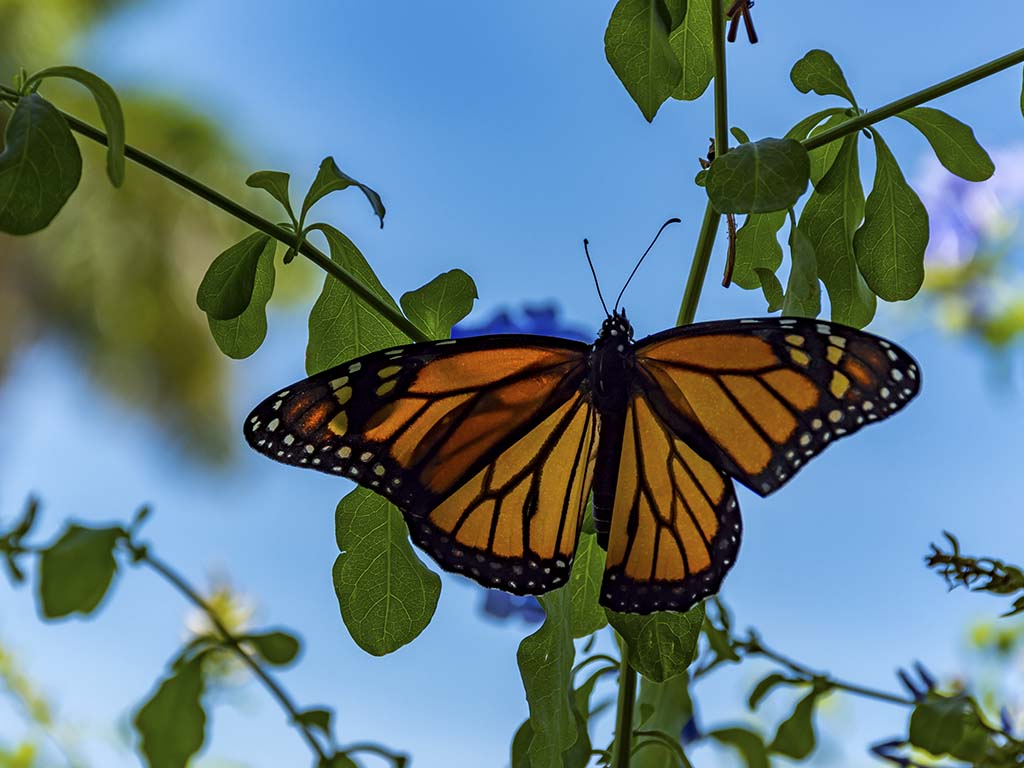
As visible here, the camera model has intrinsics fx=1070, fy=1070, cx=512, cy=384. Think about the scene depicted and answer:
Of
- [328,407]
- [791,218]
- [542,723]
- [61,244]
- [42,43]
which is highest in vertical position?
[42,43]

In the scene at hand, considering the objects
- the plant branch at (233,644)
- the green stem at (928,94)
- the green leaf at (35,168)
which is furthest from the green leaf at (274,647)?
the green stem at (928,94)

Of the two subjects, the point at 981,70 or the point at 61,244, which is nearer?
the point at 981,70

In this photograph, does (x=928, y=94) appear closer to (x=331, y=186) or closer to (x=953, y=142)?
(x=953, y=142)

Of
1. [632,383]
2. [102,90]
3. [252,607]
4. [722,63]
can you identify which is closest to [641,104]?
[722,63]

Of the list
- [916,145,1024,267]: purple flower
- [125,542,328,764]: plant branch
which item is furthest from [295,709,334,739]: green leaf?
[916,145,1024,267]: purple flower

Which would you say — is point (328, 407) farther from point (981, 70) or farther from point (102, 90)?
point (981, 70)

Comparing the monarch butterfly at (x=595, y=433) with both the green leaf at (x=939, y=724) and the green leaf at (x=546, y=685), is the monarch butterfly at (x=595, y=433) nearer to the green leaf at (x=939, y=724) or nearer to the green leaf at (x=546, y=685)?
the green leaf at (x=546, y=685)
